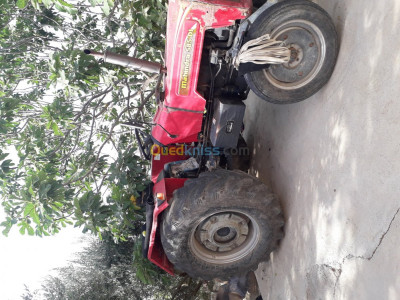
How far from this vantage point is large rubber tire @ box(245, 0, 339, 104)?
2.02 metres

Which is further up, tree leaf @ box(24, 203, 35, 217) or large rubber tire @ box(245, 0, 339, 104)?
large rubber tire @ box(245, 0, 339, 104)

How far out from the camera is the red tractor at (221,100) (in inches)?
79.8

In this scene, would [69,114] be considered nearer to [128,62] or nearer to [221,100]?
[128,62]

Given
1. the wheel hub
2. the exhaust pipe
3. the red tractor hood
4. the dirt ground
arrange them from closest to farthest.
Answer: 1. the dirt ground
2. the red tractor hood
3. the exhaust pipe
4. the wheel hub

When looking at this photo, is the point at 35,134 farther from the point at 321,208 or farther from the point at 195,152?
the point at 321,208

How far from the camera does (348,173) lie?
6.51ft

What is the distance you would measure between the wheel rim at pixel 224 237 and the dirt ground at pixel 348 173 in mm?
307

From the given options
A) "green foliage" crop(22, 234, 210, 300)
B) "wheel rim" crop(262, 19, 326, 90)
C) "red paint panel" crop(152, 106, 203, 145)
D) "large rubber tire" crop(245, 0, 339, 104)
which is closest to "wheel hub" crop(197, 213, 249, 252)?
"red paint panel" crop(152, 106, 203, 145)

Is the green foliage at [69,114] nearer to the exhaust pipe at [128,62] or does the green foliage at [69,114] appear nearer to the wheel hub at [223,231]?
the exhaust pipe at [128,62]

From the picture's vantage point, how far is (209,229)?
2.68m

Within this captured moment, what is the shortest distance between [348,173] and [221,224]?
45.4 inches

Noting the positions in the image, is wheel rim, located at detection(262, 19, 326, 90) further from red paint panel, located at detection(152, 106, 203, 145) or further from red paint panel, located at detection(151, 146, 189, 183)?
red paint panel, located at detection(151, 146, 189, 183)

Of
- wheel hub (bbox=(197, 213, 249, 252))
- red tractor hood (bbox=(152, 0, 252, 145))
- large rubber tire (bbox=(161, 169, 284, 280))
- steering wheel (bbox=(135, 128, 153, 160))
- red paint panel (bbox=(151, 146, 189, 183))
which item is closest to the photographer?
red tractor hood (bbox=(152, 0, 252, 145))

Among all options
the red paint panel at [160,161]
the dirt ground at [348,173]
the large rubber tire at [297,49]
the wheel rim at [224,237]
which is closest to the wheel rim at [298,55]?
the large rubber tire at [297,49]
